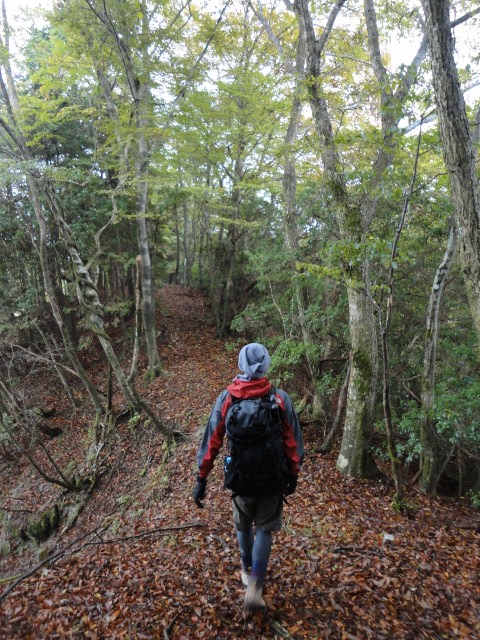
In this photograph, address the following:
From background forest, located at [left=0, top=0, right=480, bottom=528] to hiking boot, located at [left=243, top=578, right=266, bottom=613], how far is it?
2.18 meters

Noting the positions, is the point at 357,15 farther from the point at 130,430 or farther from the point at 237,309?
the point at 130,430

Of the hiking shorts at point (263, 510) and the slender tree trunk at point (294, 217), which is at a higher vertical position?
the slender tree trunk at point (294, 217)

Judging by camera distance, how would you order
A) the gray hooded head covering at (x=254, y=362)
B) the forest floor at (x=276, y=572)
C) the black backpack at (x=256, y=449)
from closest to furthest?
the black backpack at (x=256, y=449) → the gray hooded head covering at (x=254, y=362) → the forest floor at (x=276, y=572)

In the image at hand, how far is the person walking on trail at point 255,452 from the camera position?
2.68 m

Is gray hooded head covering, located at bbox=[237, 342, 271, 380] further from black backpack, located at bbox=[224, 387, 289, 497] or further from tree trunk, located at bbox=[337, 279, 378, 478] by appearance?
tree trunk, located at bbox=[337, 279, 378, 478]

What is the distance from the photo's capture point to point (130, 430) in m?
9.22

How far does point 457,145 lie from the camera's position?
322cm

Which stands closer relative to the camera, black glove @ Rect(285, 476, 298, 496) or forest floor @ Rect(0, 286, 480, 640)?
black glove @ Rect(285, 476, 298, 496)

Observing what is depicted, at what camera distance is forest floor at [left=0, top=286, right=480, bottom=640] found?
3.00 m

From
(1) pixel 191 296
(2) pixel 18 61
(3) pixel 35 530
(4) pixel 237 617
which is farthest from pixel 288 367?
(2) pixel 18 61

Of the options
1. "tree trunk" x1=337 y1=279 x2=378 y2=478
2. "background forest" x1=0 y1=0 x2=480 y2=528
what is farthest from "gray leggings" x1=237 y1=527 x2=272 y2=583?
"tree trunk" x1=337 y1=279 x2=378 y2=478

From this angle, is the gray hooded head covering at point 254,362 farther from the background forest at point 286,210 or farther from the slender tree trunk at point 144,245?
the slender tree trunk at point 144,245

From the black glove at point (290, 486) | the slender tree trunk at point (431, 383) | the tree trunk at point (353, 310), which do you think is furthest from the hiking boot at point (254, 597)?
the slender tree trunk at point (431, 383)

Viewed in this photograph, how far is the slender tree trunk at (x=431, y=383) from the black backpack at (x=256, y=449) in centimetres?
325
